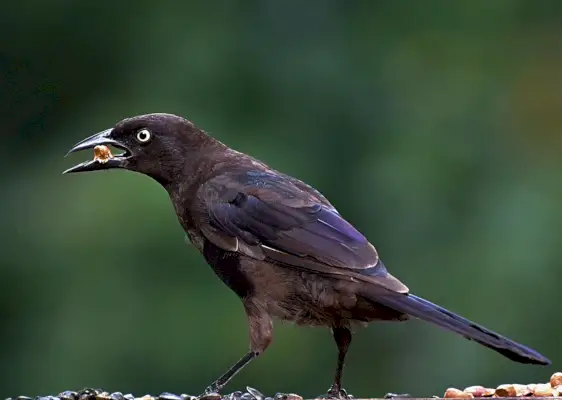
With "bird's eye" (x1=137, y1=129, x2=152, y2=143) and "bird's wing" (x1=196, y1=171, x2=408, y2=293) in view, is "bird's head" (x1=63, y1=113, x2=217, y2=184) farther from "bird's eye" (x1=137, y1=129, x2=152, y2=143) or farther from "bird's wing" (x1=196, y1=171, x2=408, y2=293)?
"bird's wing" (x1=196, y1=171, x2=408, y2=293)

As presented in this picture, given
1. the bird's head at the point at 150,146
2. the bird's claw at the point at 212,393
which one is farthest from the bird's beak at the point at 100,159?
the bird's claw at the point at 212,393

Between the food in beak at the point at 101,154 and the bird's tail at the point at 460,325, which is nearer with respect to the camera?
the bird's tail at the point at 460,325

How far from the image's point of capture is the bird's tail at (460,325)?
4.14 metres

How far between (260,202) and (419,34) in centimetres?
489

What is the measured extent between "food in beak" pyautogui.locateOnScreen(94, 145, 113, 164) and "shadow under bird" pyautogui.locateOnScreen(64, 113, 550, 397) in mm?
20

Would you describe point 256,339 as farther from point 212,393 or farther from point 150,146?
point 150,146

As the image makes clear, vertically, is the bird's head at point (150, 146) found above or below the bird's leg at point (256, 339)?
above

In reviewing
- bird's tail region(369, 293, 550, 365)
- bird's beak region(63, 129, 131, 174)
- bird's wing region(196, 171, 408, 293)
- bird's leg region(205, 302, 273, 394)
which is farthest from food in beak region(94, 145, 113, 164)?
bird's tail region(369, 293, 550, 365)

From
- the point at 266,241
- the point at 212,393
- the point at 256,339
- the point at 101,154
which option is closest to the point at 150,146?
the point at 101,154

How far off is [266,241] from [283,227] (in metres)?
0.08

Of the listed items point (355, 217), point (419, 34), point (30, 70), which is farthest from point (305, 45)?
point (30, 70)

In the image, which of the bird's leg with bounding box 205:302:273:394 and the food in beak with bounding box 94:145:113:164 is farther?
the food in beak with bounding box 94:145:113:164

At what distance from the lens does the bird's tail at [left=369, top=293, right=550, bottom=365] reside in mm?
4137

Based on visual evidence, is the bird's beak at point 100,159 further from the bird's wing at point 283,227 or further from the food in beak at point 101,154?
the bird's wing at point 283,227
